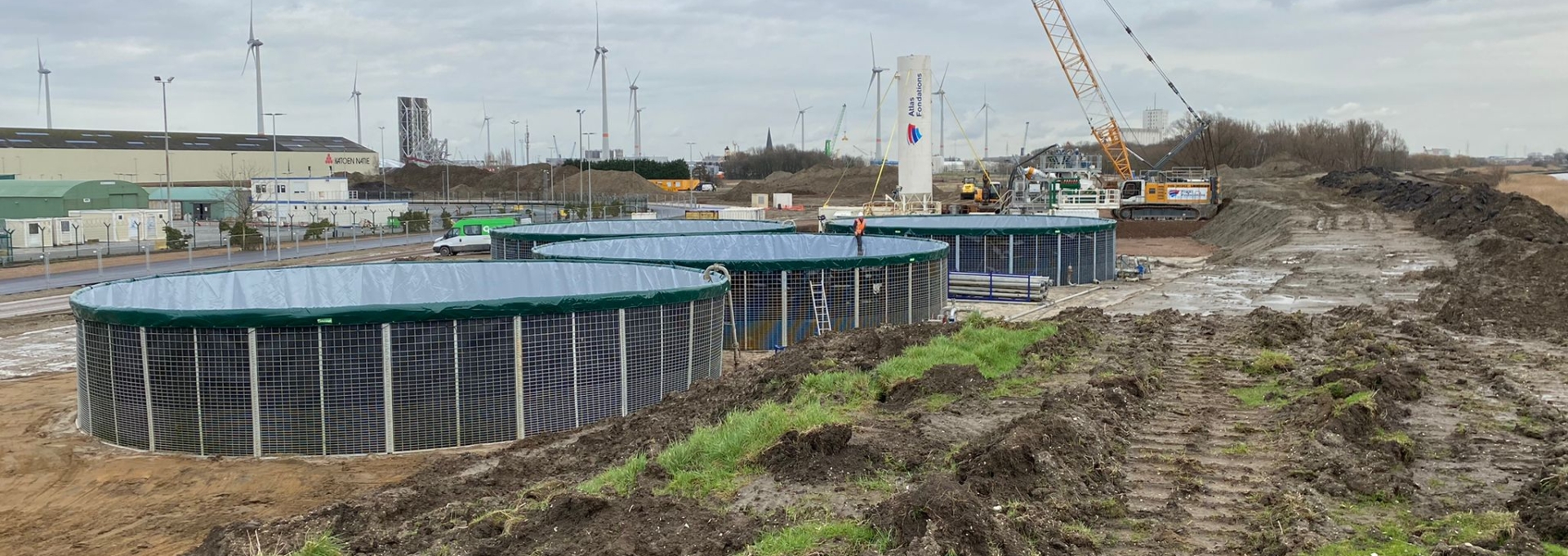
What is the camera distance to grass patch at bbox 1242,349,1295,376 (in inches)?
637

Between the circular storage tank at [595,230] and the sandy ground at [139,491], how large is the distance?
1321cm

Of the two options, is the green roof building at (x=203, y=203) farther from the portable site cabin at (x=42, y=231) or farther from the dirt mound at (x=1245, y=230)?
the dirt mound at (x=1245, y=230)

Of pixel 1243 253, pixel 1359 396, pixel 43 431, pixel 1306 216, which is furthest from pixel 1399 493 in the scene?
pixel 1306 216

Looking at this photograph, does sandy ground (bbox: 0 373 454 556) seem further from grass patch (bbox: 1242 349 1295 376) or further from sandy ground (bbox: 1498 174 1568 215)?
sandy ground (bbox: 1498 174 1568 215)

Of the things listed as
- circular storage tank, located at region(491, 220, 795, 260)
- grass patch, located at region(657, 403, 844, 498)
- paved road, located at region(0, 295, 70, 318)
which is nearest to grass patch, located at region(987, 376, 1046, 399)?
grass patch, located at region(657, 403, 844, 498)

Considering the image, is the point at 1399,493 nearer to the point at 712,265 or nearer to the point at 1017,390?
the point at 1017,390

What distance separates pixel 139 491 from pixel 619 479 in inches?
267

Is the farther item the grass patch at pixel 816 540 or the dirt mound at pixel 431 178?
the dirt mound at pixel 431 178

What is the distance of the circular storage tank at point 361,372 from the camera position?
1473cm

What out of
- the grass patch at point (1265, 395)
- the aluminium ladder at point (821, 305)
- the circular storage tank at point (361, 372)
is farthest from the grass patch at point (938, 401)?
the aluminium ladder at point (821, 305)

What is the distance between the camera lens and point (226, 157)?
125688 millimetres

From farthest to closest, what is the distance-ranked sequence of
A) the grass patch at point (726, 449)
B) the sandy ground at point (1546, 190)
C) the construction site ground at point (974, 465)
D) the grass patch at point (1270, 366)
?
1. the sandy ground at point (1546, 190)
2. the grass patch at point (1270, 366)
3. the grass patch at point (726, 449)
4. the construction site ground at point (974, 465)

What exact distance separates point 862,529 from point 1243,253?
42721 millimetres

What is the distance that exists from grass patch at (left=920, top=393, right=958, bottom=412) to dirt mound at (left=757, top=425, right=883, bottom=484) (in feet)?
7.99
